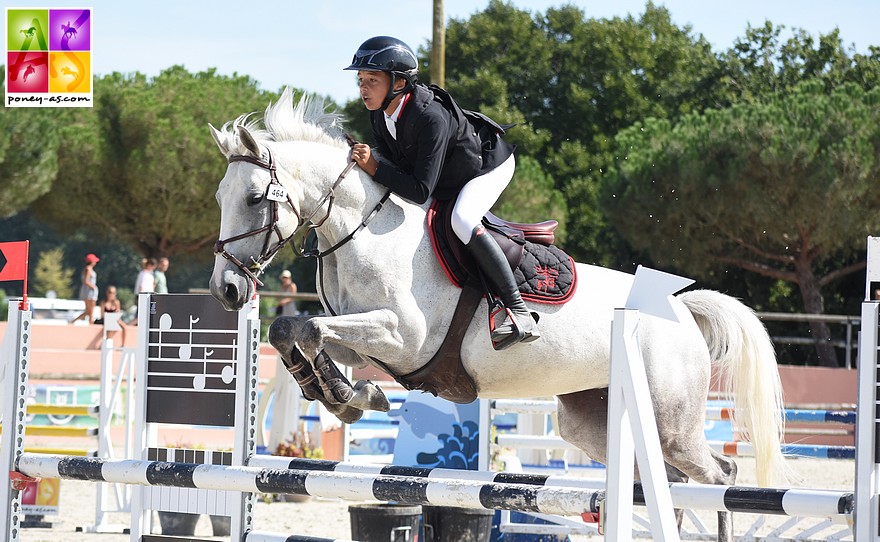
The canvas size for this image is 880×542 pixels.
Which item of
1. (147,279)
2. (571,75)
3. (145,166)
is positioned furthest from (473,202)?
(571,75)

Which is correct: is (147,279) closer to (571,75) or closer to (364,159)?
(364,159)

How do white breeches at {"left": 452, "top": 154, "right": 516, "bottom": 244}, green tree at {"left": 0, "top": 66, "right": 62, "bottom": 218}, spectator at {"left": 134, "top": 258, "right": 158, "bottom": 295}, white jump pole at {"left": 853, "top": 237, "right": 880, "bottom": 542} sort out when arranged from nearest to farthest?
1. white jump pole at {"left": 853, "top": 237, "right": 880, "bottom": 542}
2. white breeches at {"left": 452, "top": 154, "right": 516, "bottom": 244}
3. spectator at {"left": 134, "top": 258, "right": 158, "bottom": 295}
4. green tree at {"left": 0, "top": 66, "right": 62, "bottom": 218}

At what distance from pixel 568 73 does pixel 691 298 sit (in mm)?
26228

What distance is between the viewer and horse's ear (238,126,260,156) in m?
3.83

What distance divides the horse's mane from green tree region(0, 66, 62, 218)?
17488 mm

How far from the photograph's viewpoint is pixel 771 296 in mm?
20000

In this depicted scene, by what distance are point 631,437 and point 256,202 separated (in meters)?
1.66

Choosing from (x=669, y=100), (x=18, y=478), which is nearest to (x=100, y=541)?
(x=18, y=478)

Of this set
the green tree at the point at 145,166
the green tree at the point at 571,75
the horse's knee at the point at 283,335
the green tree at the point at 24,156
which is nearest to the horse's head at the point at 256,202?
the horse's knee at the point at 283,335

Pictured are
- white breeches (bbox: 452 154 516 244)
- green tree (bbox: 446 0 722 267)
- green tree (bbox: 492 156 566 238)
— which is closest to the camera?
white breeches (bbox: 452 154 516 244)

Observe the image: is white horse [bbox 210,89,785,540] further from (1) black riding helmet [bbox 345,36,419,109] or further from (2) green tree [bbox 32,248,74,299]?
(2) green tree [bbox 32,248,74,299]

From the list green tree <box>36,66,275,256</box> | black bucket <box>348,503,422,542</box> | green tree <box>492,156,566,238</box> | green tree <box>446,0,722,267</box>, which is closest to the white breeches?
black bucket <box>348,503,422,542</box>

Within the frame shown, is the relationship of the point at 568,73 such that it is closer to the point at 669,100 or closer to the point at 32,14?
the point at 669,100

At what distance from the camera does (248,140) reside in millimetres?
3852
